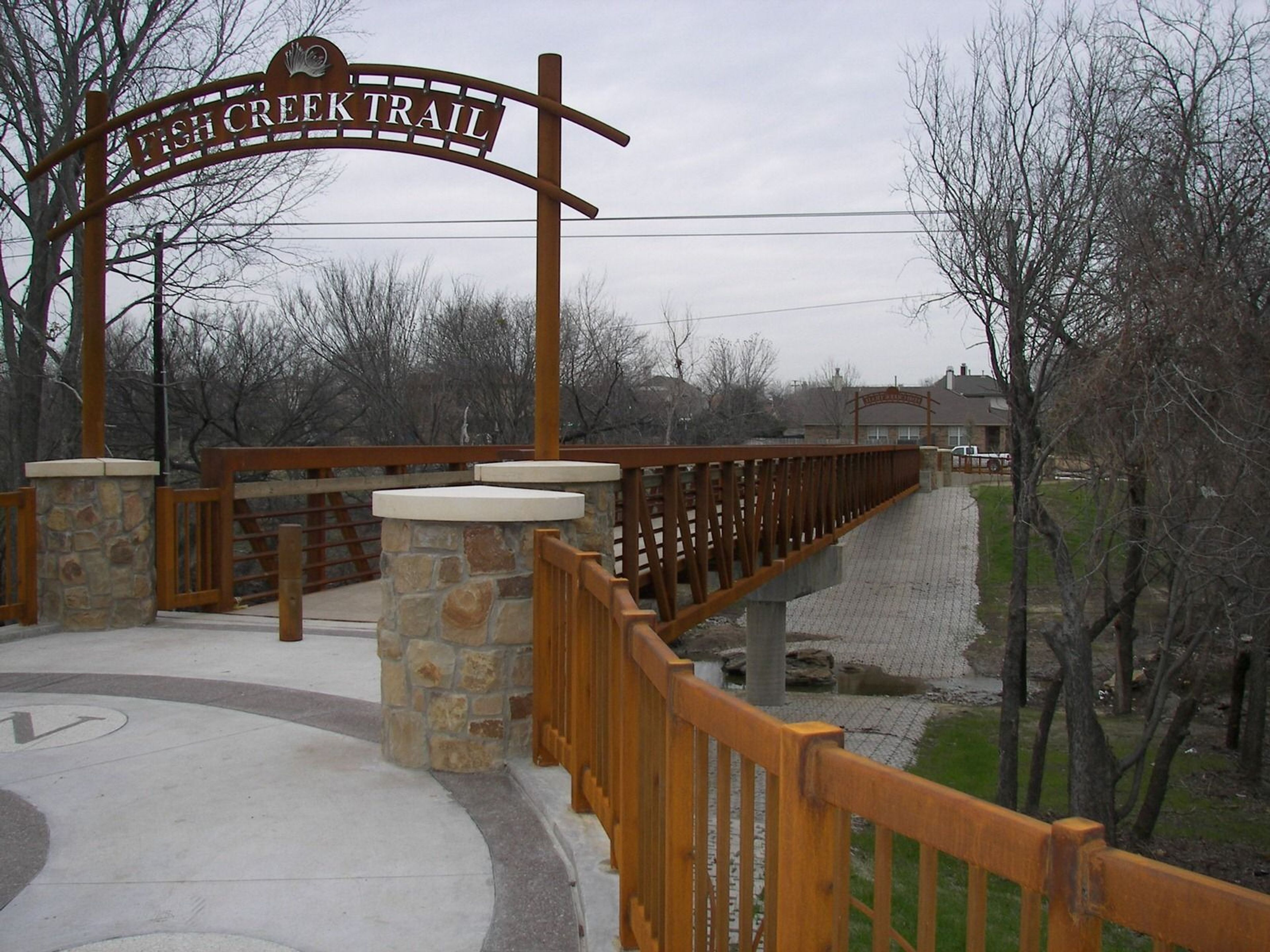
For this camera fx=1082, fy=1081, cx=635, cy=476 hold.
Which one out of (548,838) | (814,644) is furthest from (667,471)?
(814,644)

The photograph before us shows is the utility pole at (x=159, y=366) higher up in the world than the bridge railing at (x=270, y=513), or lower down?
higher up

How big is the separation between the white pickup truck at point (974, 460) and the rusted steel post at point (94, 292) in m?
38.0

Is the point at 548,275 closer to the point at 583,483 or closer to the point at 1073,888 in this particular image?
the point at 583,483

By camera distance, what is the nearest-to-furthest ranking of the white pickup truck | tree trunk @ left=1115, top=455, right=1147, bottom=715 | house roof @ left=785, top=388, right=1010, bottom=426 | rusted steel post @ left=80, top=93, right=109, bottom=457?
1. rusted steel post @ left=80, top=93, right=109, bottom=457
2. tree trunk @ left=1115, top=455, right=1147, bottom=715
3. the white pickup truck
4. house roof @ left=785, top=388, right=1010, bottom=426

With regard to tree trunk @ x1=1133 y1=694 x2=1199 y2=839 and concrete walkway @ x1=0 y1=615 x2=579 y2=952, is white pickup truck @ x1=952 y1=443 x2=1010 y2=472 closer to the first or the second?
tree trunk @ x1=1133 y1=694 x2=1199 y2=839

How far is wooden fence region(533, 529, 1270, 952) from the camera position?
1360 mm

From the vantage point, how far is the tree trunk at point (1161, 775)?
45.9 ft

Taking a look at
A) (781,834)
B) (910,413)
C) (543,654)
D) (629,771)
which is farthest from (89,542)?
(910,413)

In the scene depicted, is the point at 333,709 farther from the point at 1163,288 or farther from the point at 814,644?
the point at 814,644

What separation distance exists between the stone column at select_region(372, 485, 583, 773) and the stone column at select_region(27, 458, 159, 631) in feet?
15.6

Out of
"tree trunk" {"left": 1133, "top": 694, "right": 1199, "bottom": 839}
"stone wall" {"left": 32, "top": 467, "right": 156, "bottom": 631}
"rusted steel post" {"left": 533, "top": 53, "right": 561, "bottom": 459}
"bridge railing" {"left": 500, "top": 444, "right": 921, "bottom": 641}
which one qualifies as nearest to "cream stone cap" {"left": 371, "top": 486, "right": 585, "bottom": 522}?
"rusted steel post" {"left": 533, "top": 53, "right": 561, "bottom": 459}

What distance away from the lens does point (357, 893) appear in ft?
12.6

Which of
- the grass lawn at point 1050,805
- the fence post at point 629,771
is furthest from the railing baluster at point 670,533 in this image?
the fence post at point 629,771

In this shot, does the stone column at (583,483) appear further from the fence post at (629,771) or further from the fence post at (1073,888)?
the fence post at (1073,888)
